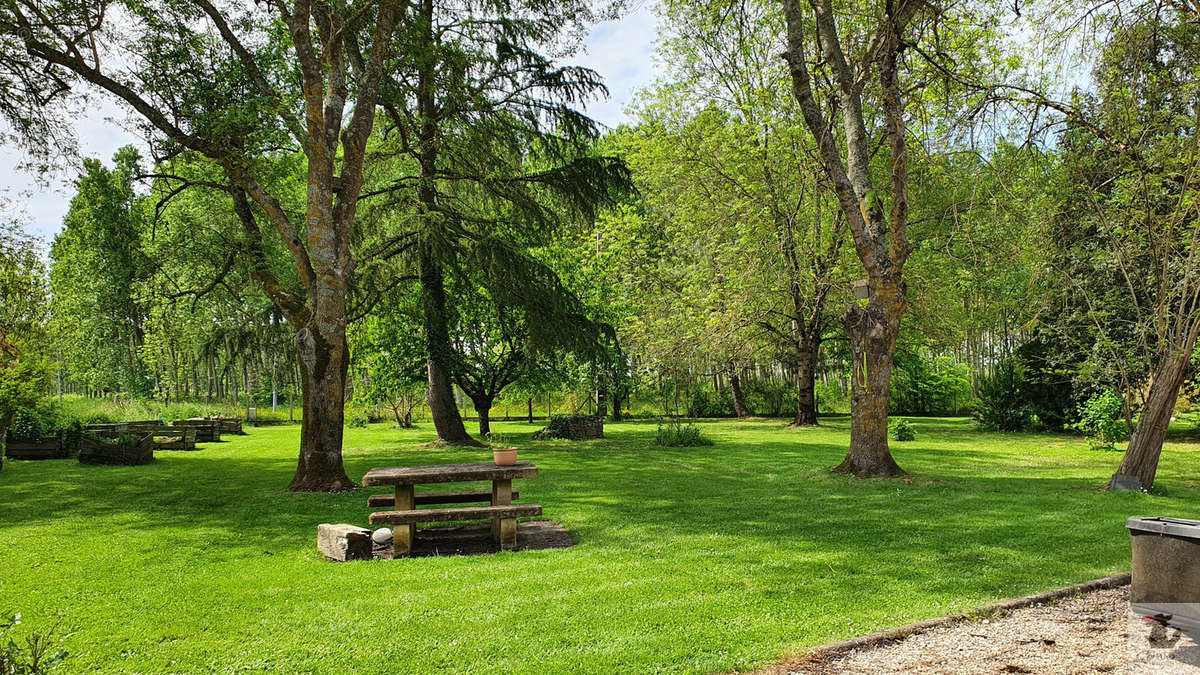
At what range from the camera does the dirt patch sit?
6.05 m

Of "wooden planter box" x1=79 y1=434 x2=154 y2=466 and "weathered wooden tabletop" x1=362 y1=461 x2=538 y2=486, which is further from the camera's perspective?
"wooden planter box" x1=79 y1=434 x2=154 y2=466

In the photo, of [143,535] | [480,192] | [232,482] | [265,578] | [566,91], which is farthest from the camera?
[480,192]

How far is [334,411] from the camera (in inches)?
381

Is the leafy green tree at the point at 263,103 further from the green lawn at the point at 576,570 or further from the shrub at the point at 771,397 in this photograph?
the shrub at the point at 771,397

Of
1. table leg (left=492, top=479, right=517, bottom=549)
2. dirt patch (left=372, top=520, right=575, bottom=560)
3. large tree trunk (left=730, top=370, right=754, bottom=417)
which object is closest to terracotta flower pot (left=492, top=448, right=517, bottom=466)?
table leg (left=492, top=479, right=517, bottom=549)

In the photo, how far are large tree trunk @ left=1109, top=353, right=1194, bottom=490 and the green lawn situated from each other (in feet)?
1.19

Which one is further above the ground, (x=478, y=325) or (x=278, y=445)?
(x=478, y=325)

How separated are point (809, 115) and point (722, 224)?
275 inches

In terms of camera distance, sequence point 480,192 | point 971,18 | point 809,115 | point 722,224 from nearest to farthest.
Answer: point 971,18 < point 809,115 < point 480,192 < point 722,224

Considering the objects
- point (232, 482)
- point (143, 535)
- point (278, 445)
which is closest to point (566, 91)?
point (232, 482)

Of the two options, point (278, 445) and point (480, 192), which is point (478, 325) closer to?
point (480, 192)

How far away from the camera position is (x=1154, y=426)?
26.7ft

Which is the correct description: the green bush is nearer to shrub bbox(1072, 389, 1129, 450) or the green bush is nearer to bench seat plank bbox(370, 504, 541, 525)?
bench seat plank bbox(370, 504, 541, 525)

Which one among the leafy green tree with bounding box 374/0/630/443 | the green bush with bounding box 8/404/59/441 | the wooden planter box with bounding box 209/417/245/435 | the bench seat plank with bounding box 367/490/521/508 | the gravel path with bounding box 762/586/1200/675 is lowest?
the wooden planter box with bounding box 209/417/245/435
